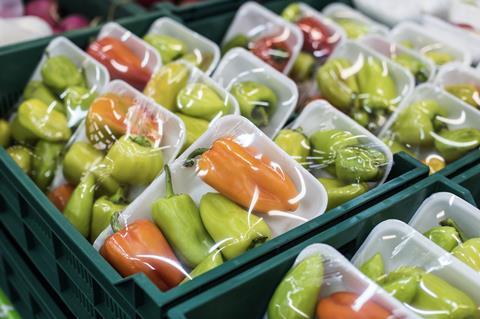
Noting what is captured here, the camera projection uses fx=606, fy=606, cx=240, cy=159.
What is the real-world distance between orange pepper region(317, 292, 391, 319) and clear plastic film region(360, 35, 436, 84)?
3.17ft

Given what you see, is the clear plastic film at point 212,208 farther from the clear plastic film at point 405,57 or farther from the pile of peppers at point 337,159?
the clear plastic film at point 405,57

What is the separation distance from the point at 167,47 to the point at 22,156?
0.54 metres

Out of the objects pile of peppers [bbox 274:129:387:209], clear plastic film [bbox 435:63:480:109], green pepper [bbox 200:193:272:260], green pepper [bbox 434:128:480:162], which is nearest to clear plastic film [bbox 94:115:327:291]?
green pepper [bbox 200:193:272:260]

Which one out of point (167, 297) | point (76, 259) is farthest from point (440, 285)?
point (76, 259)

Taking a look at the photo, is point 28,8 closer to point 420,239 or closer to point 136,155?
point 136,155

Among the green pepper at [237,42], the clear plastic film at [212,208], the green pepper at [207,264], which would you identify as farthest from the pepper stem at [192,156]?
the green pepper at [237,42]

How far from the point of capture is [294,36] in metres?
1.89

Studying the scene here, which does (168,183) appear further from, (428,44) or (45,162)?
(428,44)

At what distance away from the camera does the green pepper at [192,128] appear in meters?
1.43

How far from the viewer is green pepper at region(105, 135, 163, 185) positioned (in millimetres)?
1330

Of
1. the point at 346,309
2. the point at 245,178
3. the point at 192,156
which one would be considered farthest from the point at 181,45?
the point at 346,309

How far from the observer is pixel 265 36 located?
1945 mm

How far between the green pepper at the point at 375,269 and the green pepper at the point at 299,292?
97 millimetres

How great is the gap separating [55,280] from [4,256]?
390mm
